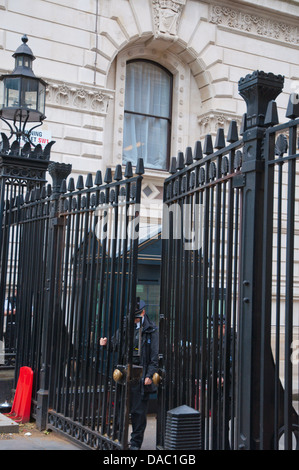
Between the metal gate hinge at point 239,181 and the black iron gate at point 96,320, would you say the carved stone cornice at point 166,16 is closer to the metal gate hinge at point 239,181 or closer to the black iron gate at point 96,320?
the black iron gate at point 96,320

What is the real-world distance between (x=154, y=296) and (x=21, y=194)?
2862 millimetres

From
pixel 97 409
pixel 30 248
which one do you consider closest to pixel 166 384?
pixel 97 409

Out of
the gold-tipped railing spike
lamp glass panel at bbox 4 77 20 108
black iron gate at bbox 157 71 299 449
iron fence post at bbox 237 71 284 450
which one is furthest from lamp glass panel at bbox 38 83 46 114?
iron fence post at bbox 237 71 284 450

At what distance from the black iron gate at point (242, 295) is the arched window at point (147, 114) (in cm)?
1162

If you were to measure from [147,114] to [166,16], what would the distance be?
8.67 feet

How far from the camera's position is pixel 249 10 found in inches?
701

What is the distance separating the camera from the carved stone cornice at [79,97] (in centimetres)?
1470

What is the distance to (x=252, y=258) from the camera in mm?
4266

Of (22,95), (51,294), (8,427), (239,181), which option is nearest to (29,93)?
(22,95)

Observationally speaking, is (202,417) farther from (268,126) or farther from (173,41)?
(173,41)

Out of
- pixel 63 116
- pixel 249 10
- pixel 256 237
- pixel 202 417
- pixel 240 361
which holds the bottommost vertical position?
pixel 202 417

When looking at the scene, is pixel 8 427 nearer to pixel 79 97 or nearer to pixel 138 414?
pixel 138 414

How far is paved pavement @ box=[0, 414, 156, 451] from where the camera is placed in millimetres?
6500

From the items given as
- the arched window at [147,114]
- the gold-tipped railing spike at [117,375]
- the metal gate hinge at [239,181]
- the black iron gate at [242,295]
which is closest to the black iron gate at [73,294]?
the gold-tipped railing spike at [117,375]
